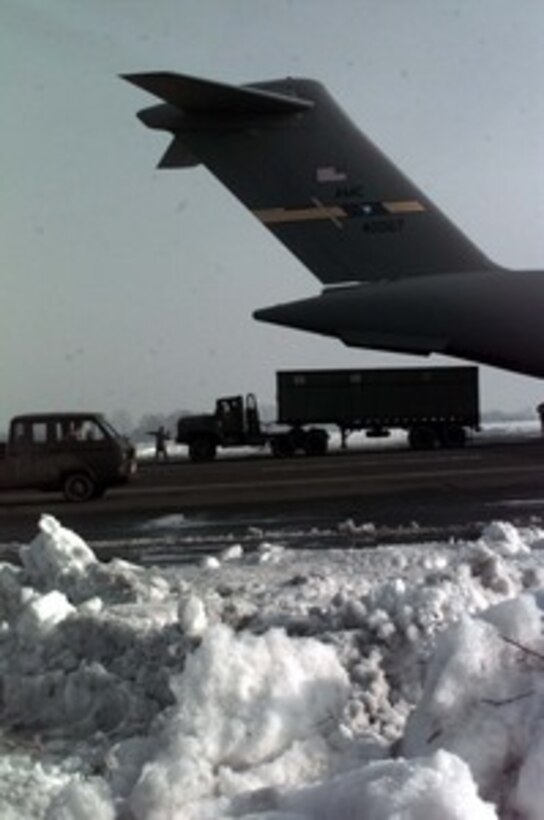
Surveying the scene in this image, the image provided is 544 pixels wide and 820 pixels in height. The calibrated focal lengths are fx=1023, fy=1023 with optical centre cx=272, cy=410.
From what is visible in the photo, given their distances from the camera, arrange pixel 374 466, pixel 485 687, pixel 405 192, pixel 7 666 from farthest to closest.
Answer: pixel 374 466, pixel 405 192, pixel 7 666, pixel 485 687

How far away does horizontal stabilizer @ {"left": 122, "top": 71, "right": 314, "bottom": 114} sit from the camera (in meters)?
14.7

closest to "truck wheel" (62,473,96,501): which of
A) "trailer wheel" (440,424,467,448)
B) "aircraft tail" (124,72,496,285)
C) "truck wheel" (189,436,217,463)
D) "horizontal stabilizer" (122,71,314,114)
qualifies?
"aircraft tail" (124,72,496,285)

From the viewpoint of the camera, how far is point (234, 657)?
4.38 metres

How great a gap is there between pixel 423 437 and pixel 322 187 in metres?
22.3

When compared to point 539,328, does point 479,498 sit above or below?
below

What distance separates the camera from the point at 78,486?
1842cm

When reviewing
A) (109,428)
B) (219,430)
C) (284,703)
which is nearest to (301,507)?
(109,428)

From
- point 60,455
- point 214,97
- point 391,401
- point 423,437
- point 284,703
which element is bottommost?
point 423,437

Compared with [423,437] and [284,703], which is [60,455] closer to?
[284,703]

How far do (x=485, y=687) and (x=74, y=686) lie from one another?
8.28 ft

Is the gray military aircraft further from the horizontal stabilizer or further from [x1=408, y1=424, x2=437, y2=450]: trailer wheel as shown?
[x1=408, y1=424, x2=437, y2=450]: trailer wheel

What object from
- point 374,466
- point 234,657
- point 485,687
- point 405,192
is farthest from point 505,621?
point 374,466

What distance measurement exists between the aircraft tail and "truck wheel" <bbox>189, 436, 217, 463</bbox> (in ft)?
66.6

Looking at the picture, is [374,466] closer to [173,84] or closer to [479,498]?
[479,498]
